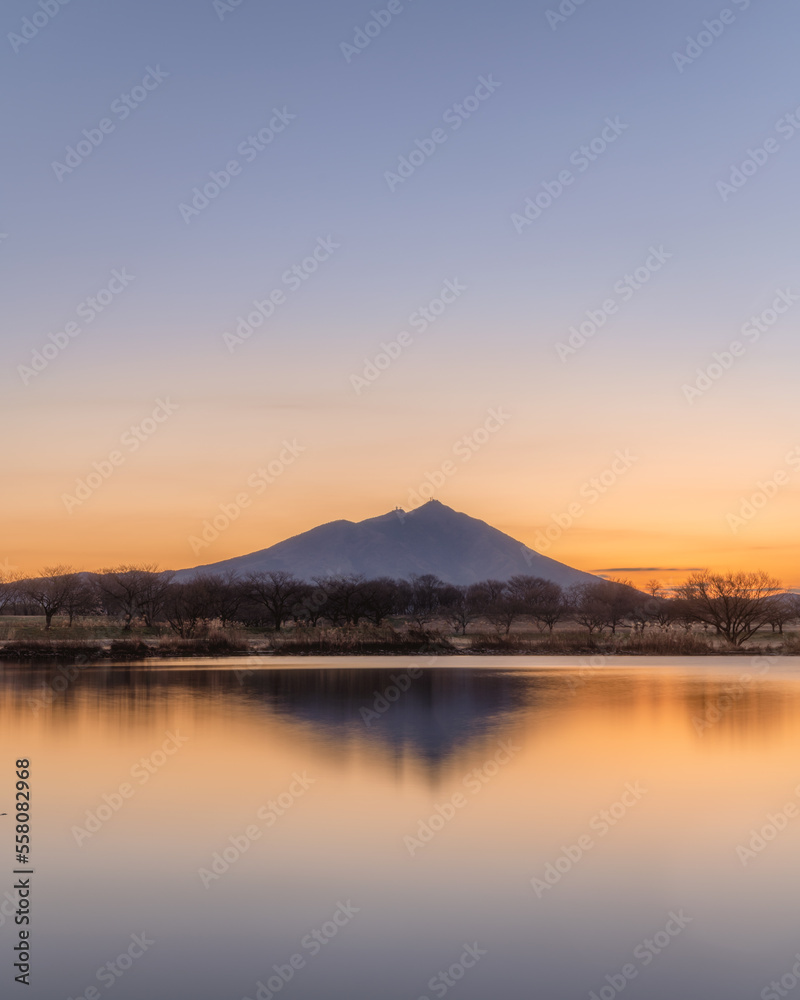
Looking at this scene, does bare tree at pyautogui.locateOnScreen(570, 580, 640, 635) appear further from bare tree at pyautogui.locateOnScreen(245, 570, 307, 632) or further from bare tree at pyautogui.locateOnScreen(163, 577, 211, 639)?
bare tree at pyautogui.locateOnScreen(163, 577, 211, 639)

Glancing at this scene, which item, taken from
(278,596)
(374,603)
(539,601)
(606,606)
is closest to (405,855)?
(278,596)

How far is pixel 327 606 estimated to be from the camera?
289ft

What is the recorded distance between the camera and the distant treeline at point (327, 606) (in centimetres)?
6381

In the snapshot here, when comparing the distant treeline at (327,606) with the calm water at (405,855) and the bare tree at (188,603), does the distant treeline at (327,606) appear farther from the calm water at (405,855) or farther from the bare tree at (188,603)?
the calm water at (405,855)

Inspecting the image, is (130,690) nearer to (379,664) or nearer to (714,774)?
(379,664)

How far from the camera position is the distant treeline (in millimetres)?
63812

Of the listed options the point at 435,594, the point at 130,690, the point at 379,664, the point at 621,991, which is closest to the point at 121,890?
the point at 621,991

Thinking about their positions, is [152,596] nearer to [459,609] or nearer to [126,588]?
[126,588]

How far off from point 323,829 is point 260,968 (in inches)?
169

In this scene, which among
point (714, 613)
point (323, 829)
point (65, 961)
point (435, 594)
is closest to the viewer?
point (65, 961)

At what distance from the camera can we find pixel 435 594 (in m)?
140

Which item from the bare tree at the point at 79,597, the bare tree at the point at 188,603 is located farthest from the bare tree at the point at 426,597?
the bare tree at the point at 79,597

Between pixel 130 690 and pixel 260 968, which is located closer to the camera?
pixel 260 968

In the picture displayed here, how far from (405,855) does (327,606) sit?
7853cm
